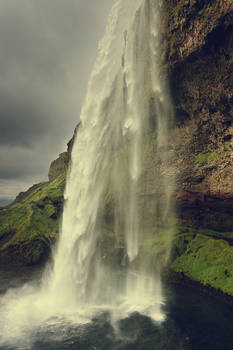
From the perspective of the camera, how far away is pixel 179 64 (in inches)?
2046

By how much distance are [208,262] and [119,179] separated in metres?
35.3

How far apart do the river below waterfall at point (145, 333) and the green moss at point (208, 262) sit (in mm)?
8424

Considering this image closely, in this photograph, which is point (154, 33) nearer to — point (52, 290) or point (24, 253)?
point (52, 290)

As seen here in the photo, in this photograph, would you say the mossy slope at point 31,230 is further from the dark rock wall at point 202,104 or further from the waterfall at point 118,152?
the dark rock wall at point 202,104

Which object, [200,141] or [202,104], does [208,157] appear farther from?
[202,104]

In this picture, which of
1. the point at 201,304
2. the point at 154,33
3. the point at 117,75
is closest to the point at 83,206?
the point at 201,304

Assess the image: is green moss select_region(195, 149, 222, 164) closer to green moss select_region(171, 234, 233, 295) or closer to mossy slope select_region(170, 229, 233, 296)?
mossy slope select_region(170, 229, 233, 296)

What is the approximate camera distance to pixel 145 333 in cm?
2791

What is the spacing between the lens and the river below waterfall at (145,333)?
83.5 feet

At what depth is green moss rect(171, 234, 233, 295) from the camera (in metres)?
43.7

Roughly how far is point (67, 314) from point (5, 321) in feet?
26.5

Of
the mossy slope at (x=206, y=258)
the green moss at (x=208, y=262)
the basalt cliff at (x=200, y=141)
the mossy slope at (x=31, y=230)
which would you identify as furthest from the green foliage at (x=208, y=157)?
the mossy slope at (x=31, y=230)

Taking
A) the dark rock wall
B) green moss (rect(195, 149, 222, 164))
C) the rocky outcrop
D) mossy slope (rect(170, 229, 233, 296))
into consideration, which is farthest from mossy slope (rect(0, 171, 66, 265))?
the rocky outcrop

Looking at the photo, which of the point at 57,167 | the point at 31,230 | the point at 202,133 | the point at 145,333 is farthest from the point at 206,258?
the point at 57,167
